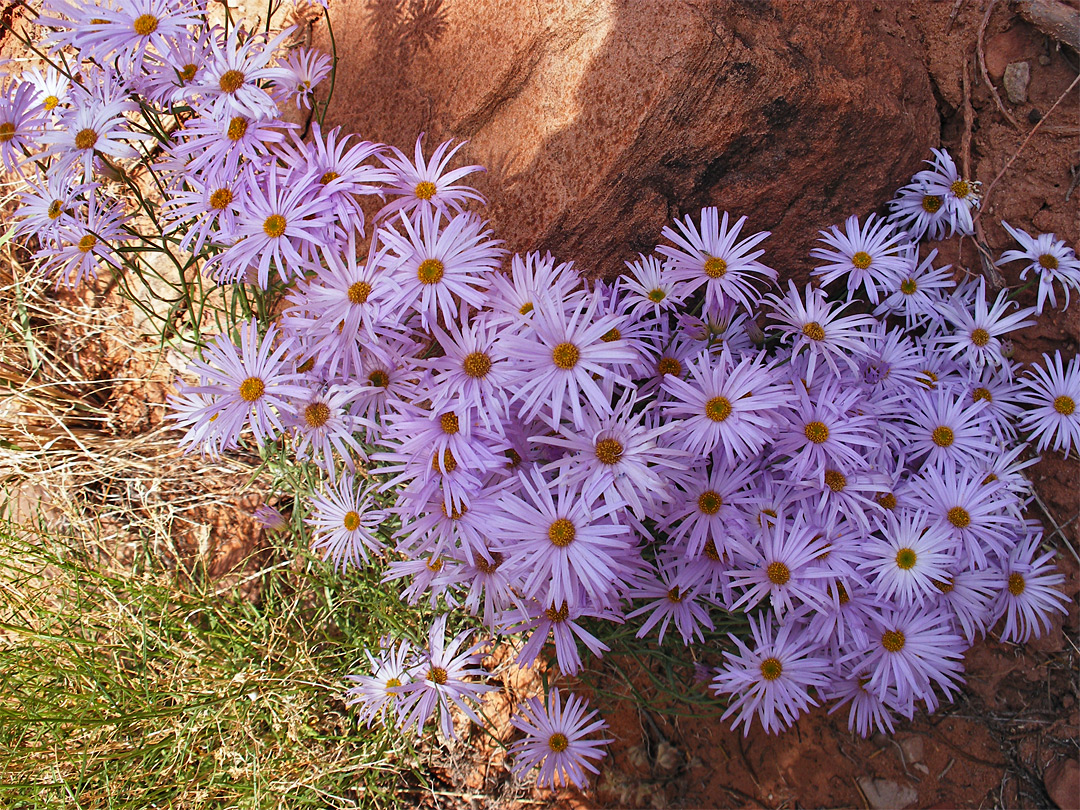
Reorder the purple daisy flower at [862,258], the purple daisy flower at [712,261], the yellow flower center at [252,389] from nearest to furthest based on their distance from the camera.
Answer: the yellow flower center at [252,389]
the purple daisy flower at [712,261]
the purple daisy flower at [862,258]

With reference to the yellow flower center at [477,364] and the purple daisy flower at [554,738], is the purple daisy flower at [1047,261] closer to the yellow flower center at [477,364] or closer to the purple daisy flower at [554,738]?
the yellow flower center at [477,364]

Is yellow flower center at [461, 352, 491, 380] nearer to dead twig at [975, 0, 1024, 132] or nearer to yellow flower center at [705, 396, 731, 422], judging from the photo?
yellow flower center at [705, 396, 731, 422]

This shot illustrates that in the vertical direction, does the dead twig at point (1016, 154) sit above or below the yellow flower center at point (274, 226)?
above

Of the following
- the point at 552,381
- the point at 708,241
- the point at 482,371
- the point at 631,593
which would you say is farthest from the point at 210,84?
the point at 631,593

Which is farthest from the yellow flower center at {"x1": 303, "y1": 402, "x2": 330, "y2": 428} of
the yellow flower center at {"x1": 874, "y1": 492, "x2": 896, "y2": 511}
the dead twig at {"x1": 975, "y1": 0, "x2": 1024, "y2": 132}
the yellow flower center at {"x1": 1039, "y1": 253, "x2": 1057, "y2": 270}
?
the dead twig at {"x1": 975, "y1": 0, "x2": 1024, "y2": 132}

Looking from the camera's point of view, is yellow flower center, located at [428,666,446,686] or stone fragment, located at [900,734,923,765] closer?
yellow flower center, located at [428,666,446,686]

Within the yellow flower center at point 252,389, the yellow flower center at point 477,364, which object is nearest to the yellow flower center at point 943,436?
the yellow flower center at point 477,364

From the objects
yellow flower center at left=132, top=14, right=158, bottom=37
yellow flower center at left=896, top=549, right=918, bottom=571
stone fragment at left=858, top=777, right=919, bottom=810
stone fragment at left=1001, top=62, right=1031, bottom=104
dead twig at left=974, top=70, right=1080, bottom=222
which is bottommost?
stone fragment at left=858, top=777, right=919, bottom=810
